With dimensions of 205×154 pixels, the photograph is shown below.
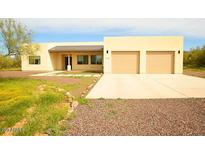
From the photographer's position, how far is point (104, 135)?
192 inches

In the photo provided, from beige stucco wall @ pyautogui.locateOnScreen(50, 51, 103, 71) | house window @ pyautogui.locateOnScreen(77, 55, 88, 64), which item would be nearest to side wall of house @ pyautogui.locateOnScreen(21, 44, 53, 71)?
beige stucco wall @ pyautogui.locateOnScreen(50, 51, 103, 71)

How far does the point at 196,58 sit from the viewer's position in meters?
38.7

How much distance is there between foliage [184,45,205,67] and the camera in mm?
37034

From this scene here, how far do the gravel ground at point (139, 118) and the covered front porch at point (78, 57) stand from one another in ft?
72.5

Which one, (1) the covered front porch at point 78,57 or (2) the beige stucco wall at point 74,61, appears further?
(2) the beige stucco wall at point 74,61

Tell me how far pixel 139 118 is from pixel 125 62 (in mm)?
18459

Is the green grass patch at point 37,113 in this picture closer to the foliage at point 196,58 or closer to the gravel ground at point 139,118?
the gravel ground at point 139,118

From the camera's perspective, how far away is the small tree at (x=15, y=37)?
650 inches

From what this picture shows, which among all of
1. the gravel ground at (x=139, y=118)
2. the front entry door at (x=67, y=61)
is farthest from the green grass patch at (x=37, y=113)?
the front entry door at (x=67, y=61)

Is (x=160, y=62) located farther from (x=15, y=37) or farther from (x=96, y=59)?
(x=15, y=37)

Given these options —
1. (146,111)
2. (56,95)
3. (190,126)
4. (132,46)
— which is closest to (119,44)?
(132,46)
